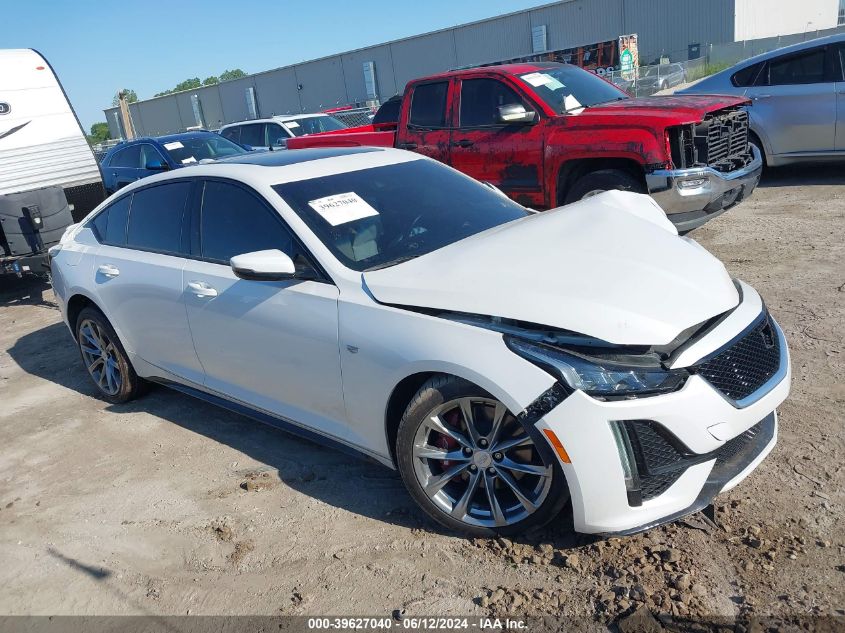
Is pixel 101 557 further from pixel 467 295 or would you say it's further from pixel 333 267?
pixel 467 295

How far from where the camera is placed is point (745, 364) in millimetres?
2922

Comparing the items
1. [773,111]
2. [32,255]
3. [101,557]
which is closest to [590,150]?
[773,111]

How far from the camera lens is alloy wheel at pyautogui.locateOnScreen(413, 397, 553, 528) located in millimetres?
2932

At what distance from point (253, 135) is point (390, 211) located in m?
12.1

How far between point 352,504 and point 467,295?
1.28 metres

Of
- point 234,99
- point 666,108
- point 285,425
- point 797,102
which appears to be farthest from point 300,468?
point 234,99

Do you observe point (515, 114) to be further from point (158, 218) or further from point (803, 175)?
point (803, 175)

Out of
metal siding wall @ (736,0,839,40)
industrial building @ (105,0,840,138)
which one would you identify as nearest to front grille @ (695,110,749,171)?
industrial building @ (105,0,840,138)

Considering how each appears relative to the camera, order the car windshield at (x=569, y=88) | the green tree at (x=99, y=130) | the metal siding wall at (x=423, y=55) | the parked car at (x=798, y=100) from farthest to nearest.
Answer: the green tree at (x=99, y=130), the metal siding wall at (x=423, y=55), the parked car at (x=798, y=100), the car windshield at (x=569, y=88)

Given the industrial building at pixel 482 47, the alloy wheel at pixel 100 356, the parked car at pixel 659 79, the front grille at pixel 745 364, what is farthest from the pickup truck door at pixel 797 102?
the industrial building at pixel 482 47

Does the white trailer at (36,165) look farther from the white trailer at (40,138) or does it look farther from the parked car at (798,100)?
the parked car at (798,100)

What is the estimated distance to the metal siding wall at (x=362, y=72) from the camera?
167 feet

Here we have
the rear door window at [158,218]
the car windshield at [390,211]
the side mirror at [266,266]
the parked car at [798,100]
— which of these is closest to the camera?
the side mirror at [266,266]

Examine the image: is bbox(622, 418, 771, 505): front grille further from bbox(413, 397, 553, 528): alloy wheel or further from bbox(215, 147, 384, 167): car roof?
bbox(215, 147, 384, 167): car roof
